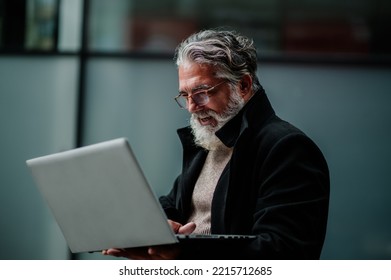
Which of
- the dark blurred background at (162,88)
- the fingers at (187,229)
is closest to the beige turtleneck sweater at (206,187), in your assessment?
the fingers at (187,229)

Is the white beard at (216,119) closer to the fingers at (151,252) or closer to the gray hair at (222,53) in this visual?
the gray hair at (222,53)

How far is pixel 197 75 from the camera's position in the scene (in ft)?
9.20

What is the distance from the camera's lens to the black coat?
2.50 meters

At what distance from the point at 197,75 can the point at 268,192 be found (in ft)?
1.69

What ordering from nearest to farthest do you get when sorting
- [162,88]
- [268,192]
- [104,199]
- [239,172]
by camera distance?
[104,199] → [268,192] → [239,172] → [162,88]

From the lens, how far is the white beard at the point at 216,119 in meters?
2.83

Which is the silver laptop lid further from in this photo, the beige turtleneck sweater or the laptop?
the beige turtleneck sweater

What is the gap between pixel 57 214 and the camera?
8.48ft

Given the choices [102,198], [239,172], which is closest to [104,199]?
[102,198]

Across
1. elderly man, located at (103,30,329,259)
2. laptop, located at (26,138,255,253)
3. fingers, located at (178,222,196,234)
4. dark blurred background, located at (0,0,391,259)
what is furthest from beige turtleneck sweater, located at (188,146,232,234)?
dark blurred background, located at (0,0,391,259)

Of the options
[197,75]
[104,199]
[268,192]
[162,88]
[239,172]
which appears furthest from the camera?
[162,88]

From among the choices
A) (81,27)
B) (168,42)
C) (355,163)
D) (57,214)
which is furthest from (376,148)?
(57,214)

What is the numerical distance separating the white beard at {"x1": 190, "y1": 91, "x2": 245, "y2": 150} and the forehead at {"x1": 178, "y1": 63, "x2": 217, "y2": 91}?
4.1 inches

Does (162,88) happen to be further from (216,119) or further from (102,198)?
(102,198)
